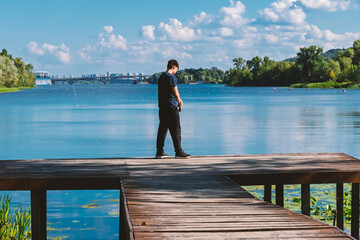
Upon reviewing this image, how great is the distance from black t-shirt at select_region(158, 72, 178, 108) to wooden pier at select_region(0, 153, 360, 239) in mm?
1165

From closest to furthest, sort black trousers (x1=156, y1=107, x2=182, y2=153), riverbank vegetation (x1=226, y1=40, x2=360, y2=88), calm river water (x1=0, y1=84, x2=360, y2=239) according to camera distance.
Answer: black trousers (x1=156, y1=107, x2=182, y2=153), calm river water (x1=0, y1=84, x2=360, y2=239), riverbank vegetation (x1=226, y1=40, x2=360, y2=88)

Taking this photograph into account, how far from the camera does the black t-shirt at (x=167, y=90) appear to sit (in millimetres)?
11008

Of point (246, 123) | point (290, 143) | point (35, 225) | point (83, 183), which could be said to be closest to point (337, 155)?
point (83, 183)

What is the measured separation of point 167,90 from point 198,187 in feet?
11.2

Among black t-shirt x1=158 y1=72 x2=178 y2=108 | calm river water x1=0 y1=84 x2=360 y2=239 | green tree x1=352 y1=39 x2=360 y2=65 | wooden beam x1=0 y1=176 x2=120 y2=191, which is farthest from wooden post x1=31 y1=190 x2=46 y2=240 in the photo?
green tree x1=352 y1=39 x2=360 y2=65

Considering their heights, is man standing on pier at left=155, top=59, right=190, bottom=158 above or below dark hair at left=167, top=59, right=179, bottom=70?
below

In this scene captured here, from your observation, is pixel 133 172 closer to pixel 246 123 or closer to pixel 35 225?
pixel 35 225

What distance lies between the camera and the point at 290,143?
105ft

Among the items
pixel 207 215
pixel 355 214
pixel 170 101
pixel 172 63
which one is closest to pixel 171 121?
pixel 170 101

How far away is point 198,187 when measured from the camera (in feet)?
26.8

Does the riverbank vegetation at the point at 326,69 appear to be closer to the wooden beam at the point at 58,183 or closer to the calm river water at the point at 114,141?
the calm river water at the point at 114,141

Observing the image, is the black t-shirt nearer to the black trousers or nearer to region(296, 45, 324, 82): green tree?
the black trousers

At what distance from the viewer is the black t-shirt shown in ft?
36.1

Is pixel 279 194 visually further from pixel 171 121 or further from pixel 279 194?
pixel 171 121
